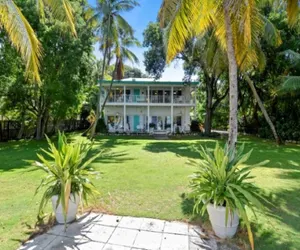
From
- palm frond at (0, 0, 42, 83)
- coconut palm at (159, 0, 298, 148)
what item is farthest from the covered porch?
palm frond at (0, 0, 42, 83)

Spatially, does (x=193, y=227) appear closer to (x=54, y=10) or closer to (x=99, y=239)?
(x=99, y=239)

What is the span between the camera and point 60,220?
170 inches

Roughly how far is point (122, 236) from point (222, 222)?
169cm

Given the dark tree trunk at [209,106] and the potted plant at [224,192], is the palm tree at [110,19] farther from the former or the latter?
the potted plant at [224,192]

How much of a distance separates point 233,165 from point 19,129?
1901 centimetres

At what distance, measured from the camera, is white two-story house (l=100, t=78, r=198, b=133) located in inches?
1009

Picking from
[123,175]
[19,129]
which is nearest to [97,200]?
[123,175]

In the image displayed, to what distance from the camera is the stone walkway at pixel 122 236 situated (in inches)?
143

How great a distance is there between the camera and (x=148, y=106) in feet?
84.1

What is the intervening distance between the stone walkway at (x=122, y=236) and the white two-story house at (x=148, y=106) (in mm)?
21132

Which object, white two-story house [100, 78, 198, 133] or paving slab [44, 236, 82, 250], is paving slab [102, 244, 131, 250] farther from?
white two-story house [100, 78, 198, 133]

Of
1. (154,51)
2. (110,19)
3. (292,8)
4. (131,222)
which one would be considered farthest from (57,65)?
(131,222)

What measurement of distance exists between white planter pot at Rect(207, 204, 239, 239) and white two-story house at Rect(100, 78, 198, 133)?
21476 millimetres

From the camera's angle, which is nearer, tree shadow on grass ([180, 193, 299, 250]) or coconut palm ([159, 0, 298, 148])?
tree shadow on grass ([180, 193, 299, 250])
